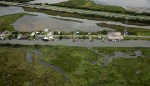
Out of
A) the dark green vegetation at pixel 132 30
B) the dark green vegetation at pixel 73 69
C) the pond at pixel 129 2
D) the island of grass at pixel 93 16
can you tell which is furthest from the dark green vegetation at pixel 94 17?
the dark green vegetation at pixel 73 69

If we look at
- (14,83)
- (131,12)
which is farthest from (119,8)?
(14,83)

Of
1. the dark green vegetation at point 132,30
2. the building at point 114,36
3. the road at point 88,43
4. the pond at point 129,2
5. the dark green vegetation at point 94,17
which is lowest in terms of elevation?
the road at point 88,43

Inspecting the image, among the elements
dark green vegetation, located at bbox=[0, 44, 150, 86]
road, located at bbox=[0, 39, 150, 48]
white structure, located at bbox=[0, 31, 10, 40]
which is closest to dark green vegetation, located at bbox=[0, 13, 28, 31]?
white structure, located at bbox=[0, 31, 10, 40]

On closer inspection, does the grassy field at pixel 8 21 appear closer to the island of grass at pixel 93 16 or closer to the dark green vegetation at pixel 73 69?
the island of grass at pixel 93 16

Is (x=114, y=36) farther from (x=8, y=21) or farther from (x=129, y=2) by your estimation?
(x=8, y=21)

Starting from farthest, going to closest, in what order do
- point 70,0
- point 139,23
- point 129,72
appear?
1. point 70,0
2. point 139,23
3. point 129,72

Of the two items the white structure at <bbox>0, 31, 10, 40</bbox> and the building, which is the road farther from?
the white structure at <bbox>0, 31, 10, 40</bbox>

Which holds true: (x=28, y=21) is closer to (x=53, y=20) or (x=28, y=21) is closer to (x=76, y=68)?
(x=53, y=20)
